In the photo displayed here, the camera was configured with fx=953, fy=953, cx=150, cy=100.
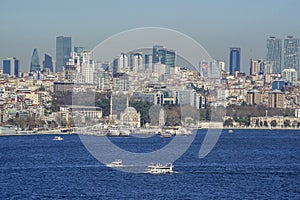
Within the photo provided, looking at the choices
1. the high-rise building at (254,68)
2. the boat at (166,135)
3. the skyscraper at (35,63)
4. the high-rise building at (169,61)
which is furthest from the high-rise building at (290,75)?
the boat at (166,135)

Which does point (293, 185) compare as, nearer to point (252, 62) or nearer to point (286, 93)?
point (286, 93)

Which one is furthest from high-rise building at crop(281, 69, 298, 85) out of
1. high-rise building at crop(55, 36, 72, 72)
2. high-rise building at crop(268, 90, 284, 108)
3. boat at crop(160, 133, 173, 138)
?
boat at crop(160, 133, 173, 138)

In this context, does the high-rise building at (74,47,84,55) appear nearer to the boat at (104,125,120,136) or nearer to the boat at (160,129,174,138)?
the boat at (104,125,120,136)

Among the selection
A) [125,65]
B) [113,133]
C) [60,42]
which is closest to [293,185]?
[113,133]

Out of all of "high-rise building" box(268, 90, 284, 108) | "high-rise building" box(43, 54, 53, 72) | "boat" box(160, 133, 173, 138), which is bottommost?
"boat" box(160, 133, 173, 138)

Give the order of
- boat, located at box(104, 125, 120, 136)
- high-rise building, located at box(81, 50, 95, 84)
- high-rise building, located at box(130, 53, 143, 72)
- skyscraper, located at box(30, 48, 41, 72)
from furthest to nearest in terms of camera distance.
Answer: skyscraper, located at box(30, 48, 41, 72) < high-rise building, located at box(81, 50, 95, 84) < high-rise building, located at box(130, 53, 143, 72) < boat, located at box(104, 125, 120, 136)

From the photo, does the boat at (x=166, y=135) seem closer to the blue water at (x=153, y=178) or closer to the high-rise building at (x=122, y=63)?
the blue water at (x=153, y=178)
